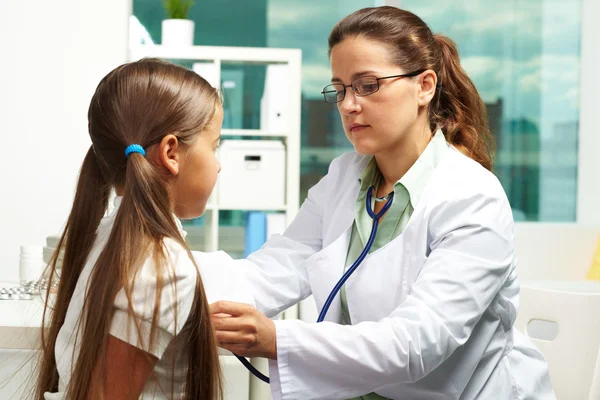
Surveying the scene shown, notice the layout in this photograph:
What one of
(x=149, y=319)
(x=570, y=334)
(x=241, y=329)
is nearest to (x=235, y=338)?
(x=241, y=329)

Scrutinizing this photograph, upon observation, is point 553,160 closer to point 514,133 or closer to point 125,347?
point 514,133

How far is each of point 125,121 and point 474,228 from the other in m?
0.60

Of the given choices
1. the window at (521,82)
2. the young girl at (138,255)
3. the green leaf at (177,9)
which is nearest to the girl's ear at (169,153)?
the young girl at (138,255)

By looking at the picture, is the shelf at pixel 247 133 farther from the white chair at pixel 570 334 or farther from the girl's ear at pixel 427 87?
the girl's ear at pixel 427 87

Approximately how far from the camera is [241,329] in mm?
1172

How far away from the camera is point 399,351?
119 cm

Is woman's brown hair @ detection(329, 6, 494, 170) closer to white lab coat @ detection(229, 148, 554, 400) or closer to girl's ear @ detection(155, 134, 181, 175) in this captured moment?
white lab coat @ detection(229, 148, 554, 400)

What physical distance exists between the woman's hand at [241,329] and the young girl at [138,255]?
0.08 meters

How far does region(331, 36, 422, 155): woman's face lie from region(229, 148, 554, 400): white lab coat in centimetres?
12

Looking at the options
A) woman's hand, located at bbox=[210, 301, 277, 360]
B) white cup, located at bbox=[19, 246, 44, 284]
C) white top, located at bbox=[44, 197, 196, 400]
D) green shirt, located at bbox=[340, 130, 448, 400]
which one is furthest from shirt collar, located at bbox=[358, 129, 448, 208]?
white cup, located at bbox=[19, 246, 44, 284]

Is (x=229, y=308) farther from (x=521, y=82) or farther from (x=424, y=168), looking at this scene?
(x=521, y=82)

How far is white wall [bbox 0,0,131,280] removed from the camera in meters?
3.46

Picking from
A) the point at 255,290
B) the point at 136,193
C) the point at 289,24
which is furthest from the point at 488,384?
the point at 289,24

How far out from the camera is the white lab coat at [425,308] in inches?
47.7
